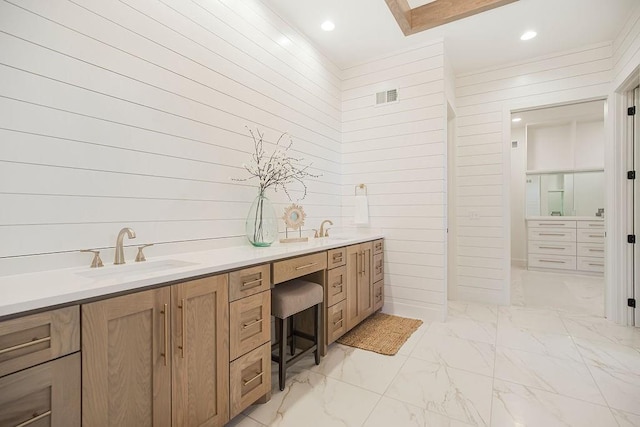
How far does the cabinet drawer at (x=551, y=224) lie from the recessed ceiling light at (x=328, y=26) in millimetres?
5338

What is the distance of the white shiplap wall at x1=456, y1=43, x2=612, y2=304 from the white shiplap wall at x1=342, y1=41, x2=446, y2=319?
1005 mm

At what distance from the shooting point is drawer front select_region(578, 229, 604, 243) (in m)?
5.24

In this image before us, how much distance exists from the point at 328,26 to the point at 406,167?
1648mm

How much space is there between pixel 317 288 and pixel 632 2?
12.1ft

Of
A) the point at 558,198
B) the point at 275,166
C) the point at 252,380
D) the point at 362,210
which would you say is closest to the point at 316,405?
the point at 252,380

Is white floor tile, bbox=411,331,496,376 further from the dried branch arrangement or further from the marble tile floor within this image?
the dried branch arrangement

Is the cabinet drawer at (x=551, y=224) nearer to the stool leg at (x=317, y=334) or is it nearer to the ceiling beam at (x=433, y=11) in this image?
the ceiling beam at (x=433, y=11)

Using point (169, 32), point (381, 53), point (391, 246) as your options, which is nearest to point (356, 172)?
point (391, 246)

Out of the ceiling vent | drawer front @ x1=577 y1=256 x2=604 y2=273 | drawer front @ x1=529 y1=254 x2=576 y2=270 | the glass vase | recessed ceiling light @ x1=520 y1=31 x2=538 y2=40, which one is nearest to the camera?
the glass vase

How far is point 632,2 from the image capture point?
8.55ft

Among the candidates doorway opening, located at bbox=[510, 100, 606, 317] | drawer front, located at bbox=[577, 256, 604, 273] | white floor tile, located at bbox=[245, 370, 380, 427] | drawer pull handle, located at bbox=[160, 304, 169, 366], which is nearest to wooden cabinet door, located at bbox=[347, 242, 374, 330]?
white floor tile, located at bbox=[245, 370, 380, 427]

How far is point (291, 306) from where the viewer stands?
1933 mm

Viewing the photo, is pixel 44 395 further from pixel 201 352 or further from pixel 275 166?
pixel 275 166

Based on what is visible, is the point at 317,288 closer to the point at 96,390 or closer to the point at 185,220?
the point at 185,220
